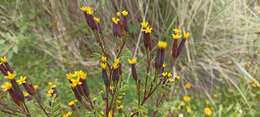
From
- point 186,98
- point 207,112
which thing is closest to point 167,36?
point 186,98

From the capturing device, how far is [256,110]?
2199 millimetres

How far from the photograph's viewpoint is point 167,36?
2.26 meters

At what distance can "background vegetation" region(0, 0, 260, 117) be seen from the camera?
226cm

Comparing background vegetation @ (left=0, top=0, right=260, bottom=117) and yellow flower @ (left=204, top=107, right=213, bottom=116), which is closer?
yellow flower @ (left=204, top=107, right=213, bottom=116)

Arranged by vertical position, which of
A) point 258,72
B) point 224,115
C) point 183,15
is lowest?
point 224,115

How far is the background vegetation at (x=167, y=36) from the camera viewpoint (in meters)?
2.26

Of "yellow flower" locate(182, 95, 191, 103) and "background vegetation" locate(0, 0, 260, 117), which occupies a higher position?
"background vegetation" locate(0, 0, 260, 117)

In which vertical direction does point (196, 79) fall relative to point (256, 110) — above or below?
above

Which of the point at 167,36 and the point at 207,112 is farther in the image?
the point at 167,36

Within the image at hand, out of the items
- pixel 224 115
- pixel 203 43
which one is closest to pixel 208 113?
pixel 224 115

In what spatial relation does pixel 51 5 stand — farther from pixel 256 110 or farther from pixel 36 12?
pixel 256 110

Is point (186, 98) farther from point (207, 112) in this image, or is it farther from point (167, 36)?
point (167, 36)

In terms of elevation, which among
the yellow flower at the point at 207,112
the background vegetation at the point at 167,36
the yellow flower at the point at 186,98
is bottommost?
the yellow flower at the point at 207,112

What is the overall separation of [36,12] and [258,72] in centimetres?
138
